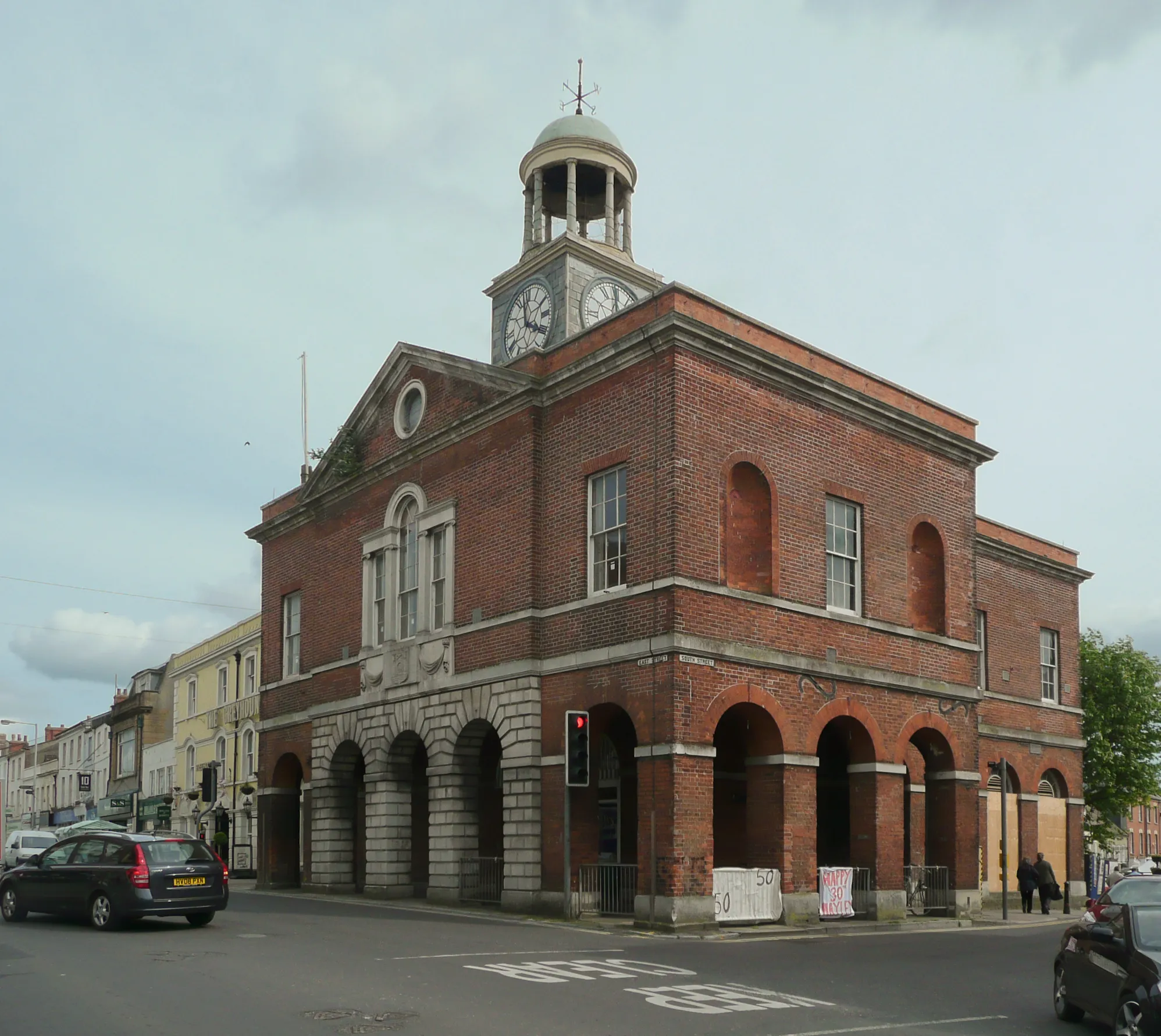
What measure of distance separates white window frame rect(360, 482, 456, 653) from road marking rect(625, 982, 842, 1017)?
14.8 metres

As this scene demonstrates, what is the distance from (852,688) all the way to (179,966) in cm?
1440

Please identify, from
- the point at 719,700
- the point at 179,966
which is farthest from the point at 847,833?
the point at 179,966

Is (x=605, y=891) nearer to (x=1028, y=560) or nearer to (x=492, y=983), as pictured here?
(x=492, y=983)

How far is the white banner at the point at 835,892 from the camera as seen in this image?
Result: 23.5 meters

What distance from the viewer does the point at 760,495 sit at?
950 inches

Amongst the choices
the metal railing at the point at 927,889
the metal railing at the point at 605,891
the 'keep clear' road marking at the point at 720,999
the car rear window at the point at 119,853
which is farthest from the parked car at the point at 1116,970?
the metal railing at the point at 927,889

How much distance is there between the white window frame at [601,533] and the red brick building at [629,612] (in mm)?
52

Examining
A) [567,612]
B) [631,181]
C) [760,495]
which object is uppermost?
[631,181]

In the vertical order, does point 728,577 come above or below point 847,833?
above

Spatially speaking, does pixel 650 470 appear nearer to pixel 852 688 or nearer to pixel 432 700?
pixel 852 688

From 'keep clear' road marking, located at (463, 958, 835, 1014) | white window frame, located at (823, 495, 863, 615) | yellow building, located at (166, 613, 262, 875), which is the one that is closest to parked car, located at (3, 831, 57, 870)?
yellow building, located at (166, 613, 262, 875)

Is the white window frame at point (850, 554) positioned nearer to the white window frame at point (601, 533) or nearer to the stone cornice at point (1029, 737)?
the white window frame at point (601, 533)

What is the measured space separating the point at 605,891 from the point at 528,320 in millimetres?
15852

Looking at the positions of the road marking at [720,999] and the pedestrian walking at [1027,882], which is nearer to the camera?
the road marking at [720,999]
